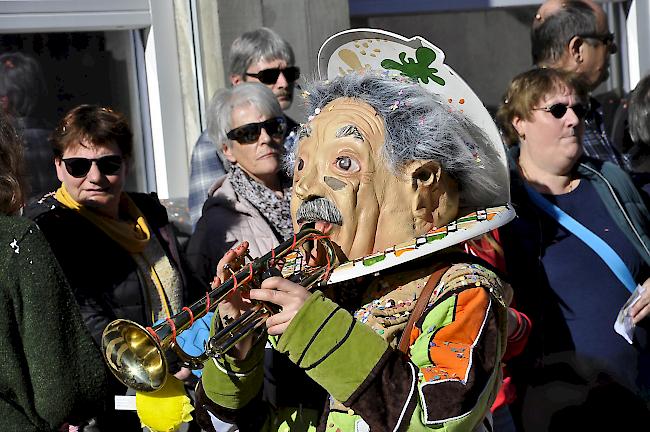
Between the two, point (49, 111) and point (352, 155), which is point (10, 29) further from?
point (352, 155)

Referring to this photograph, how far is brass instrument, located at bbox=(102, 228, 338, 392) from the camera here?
115 inches

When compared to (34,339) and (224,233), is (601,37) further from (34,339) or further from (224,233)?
(34,339)

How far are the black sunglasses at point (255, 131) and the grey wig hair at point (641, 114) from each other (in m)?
1.78

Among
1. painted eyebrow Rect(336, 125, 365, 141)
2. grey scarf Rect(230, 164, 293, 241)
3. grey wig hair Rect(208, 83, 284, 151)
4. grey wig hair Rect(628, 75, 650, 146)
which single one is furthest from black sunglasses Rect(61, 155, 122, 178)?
grey wig hair Rect(628, 75, 650, 146)

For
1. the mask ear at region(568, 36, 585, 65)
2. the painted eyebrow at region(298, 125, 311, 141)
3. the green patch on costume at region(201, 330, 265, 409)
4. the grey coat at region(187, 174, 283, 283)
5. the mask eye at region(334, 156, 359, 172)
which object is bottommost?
the green patch on costume at region(201, 330, 265, 409)

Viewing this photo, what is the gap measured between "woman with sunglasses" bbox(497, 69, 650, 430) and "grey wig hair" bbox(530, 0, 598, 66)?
3.46 feet

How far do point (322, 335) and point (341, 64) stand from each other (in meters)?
0.91

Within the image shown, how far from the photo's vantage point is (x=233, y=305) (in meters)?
3.07

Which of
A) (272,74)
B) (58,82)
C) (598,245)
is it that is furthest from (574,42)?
(58,82)

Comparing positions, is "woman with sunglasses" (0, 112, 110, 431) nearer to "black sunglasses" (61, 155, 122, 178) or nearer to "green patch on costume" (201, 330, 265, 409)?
→ "green patch on costume" (201, 330, 265, 409)

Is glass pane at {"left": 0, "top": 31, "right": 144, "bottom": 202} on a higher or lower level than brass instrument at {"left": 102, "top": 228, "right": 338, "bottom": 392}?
higher

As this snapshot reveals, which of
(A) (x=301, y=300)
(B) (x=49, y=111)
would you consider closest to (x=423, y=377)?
(A) (x=301, y=300)

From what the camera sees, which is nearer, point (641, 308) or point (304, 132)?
point (304, 132)

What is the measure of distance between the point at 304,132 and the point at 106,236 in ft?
5.33
